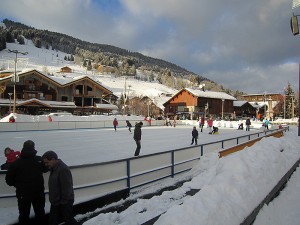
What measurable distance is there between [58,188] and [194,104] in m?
64.5

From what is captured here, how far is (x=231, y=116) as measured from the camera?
77.2 metres

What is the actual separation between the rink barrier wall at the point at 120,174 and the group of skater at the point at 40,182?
38.9 inches

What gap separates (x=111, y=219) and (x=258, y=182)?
3.19 meters

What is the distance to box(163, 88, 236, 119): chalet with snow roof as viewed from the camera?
6825cm

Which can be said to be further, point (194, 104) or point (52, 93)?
point (194, 104)

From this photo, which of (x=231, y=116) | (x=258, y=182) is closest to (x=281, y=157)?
(x=258, y=182)

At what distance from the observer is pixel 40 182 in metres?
4.65

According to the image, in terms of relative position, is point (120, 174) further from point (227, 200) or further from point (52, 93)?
point (52, 93)

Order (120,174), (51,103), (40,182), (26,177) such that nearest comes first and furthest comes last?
(26,177), (40,182), (120,174), (51,103)

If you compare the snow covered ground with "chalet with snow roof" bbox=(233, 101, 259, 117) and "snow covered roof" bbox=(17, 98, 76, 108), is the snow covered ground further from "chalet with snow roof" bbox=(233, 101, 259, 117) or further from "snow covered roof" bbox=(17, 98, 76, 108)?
"chalet with snow roof" bbox=(233, 101, 259, 117)

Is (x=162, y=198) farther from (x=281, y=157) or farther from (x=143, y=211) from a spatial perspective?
(x=281, y=157)

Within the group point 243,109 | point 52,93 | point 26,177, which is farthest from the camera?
Result: point 243,109

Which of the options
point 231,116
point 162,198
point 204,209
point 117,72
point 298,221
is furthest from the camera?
point 117,72

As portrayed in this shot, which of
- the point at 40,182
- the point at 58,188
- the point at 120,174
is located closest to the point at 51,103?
the point at 120,174
